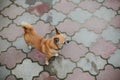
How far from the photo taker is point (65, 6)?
6.12 feet

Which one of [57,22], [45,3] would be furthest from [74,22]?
[45,3]

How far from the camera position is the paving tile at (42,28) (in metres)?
1.73

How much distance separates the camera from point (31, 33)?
143 centimetres

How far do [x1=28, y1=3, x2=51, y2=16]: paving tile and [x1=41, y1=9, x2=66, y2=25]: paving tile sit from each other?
0.04 m

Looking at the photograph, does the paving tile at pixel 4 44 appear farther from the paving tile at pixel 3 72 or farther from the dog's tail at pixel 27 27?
the dog's tail at pixel 27 27

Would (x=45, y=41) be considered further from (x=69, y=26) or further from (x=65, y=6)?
(x=65, y=6)

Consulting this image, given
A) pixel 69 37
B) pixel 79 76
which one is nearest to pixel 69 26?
pixel 69 37

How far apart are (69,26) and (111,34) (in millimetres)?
314

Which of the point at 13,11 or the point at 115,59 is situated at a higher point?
the point at 13,11

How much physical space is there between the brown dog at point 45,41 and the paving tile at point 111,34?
0.43 m

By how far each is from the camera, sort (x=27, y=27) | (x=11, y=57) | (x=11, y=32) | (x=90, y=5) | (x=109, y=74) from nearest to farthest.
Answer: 1. (x=27, y=27)
2. (x=109, y=74)
3. (x=11, y=57)
4. (x=11, y=32)
5. (x=90, y=5)

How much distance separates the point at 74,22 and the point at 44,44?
0.44m

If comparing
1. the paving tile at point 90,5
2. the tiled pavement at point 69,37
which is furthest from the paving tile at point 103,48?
the paving tile at point 90,5

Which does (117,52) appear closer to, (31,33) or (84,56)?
(84,56)
